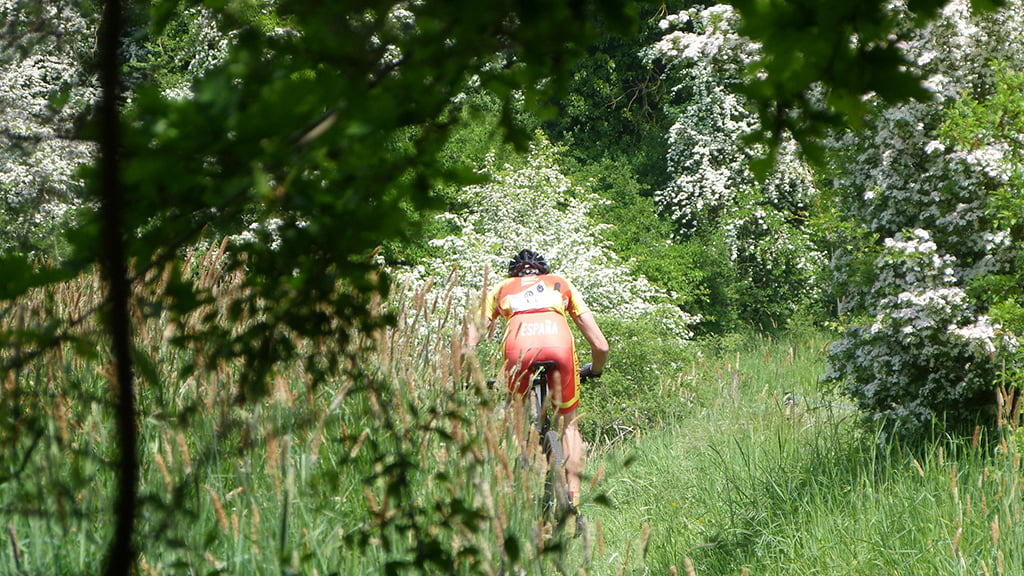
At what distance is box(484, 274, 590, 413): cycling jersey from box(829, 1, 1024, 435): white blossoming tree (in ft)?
5.74

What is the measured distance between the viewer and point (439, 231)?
15.2 meters

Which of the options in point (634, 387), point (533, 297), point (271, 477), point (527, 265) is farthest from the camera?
point (634, 387)

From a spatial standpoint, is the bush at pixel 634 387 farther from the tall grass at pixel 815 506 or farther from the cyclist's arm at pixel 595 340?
the cyclist's arm at pixel 595 340

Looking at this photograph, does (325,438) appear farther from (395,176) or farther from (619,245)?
(619,245)

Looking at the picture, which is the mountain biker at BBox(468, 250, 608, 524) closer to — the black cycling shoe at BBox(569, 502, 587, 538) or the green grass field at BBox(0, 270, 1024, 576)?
the green grass field at BBox(0, 270, 1024, 576)

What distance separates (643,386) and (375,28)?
9322 mm

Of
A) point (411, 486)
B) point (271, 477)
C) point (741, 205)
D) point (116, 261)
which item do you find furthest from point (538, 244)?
point (116, 261)

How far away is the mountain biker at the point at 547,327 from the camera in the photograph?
585 cm

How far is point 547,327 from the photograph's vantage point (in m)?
5.89

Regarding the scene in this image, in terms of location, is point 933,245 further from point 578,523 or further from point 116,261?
point 116,261

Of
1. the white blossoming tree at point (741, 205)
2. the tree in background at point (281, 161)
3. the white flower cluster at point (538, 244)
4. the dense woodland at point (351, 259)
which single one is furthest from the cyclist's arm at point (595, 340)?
the white blossoming tree at point (741, 205)

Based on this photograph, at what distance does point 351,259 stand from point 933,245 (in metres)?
4.73

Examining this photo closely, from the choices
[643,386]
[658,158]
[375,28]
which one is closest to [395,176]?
[375,28]

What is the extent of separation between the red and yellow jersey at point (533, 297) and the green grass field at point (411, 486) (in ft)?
1.37
